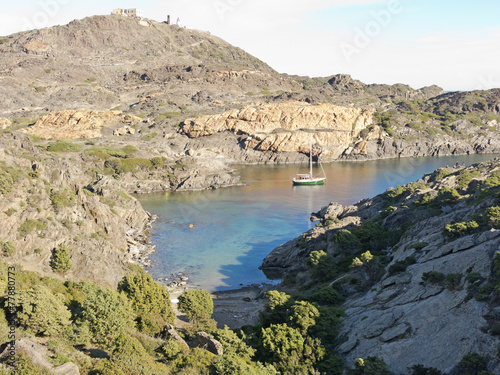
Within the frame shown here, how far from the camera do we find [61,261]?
133 feet

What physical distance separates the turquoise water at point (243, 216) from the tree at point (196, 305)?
12.5 m

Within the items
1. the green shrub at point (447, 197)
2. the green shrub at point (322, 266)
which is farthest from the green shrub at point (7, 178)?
the green shrub at point (447, 197)

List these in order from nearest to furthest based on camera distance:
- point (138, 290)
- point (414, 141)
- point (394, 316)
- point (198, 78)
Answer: point (394, 316), point (138, 290), point (414, 141), point (198, 78)

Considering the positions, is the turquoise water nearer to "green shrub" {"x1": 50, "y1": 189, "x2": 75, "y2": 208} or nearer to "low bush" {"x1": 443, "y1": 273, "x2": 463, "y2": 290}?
"green shrub" {"x1": 50, "y1": 189, "x2": 75, "y2": 208}

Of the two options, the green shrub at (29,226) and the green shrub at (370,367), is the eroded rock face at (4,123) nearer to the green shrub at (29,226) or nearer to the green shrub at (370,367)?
the green shrub at (29,226)

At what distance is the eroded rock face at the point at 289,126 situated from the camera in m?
144

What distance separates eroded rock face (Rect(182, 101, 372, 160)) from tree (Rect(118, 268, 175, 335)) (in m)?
110

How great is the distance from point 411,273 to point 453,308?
21.9 ft

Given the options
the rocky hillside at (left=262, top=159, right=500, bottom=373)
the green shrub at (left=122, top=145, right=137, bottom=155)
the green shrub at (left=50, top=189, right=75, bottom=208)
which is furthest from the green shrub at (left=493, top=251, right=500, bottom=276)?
the green shrub at (left=122, top=145, right=137, bottom=155)

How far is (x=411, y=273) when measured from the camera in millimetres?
31812

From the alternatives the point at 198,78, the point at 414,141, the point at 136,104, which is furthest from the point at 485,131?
the point at 136,104

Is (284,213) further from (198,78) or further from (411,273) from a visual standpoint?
(198,78)

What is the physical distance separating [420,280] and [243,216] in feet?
171

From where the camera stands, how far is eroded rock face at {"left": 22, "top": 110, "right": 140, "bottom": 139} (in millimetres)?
133875
